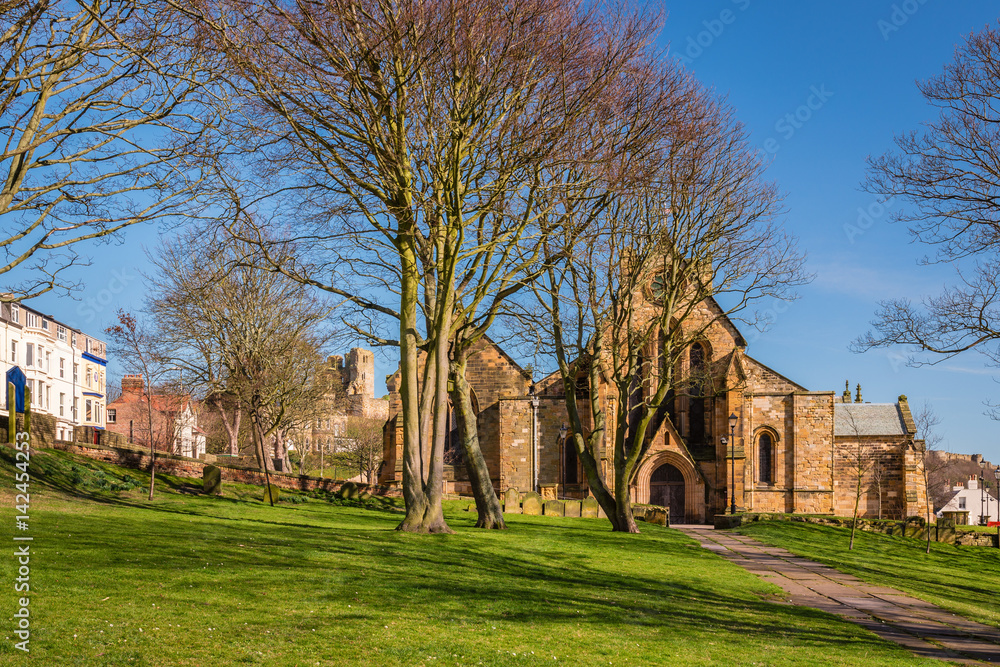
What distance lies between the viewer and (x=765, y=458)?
4522 cm

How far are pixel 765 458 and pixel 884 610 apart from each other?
32.4m

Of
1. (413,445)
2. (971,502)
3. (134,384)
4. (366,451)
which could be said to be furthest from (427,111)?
(971,502)

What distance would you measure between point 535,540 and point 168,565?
9577mm

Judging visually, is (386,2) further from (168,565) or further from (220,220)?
(168,565)

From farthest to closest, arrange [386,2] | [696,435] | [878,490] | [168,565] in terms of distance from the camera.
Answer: [878,490]
[696,435]
[386,2]
[168,565]

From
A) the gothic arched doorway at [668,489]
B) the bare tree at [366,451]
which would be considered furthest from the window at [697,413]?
the bare tree at [366,451]

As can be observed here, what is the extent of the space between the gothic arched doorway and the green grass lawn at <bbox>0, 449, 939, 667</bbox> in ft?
85.2

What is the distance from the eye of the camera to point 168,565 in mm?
10797

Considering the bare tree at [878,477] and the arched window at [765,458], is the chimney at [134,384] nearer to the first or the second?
the arched window at [765,458]

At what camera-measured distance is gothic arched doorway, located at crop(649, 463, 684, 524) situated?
43.6 m

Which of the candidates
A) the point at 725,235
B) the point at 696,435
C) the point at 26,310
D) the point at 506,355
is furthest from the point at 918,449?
the point at 26,310

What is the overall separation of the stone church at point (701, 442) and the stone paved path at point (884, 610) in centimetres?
2102

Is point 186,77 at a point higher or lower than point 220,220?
higher

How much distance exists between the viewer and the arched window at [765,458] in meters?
44.8
